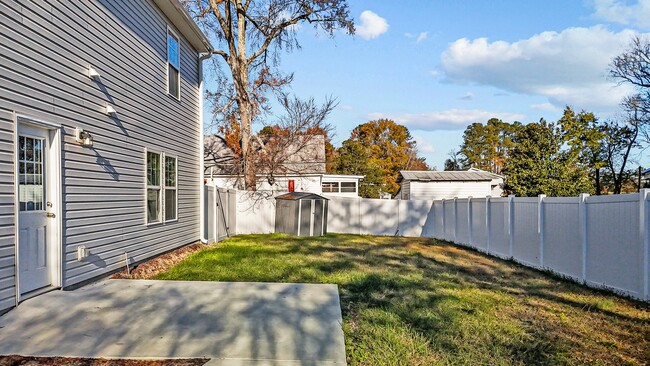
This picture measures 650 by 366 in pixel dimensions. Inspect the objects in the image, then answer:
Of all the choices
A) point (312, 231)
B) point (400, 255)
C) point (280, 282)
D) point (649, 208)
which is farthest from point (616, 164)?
point (280, 282)

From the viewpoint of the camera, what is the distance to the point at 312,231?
646 inches

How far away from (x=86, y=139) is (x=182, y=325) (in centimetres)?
315

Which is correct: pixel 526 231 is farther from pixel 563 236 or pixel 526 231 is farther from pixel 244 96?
pixel 244 96


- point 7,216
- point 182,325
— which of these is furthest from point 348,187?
point 7,216

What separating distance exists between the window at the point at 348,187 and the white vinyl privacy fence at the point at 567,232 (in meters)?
9.52

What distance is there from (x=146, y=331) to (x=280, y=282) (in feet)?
8.59

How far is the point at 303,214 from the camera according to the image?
1636 centimetres

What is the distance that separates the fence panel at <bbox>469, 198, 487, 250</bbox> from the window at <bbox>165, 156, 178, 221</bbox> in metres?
7.69

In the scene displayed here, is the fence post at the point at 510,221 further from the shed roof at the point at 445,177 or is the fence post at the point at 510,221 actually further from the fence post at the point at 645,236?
the shed roof at the point at 445,177

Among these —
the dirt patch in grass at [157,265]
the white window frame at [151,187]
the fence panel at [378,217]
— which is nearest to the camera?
the dirt patch in grass at [157,265]

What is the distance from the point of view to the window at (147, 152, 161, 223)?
818 cm

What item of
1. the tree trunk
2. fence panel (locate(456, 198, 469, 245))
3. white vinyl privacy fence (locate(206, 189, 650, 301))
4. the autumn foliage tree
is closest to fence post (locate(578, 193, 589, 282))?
white vinyl privacy fence (locate(206, 189, 650, 301))

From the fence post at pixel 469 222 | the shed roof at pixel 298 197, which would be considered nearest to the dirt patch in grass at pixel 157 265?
the shed roof at pixel 298 197

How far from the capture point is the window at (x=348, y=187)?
25.7 meters
